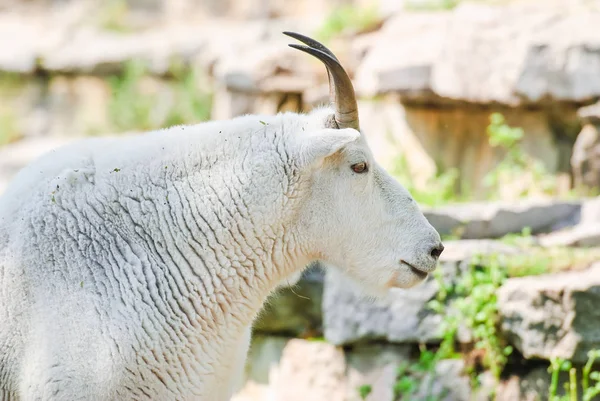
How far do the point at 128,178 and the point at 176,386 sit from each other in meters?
0.91

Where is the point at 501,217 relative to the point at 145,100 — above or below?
above

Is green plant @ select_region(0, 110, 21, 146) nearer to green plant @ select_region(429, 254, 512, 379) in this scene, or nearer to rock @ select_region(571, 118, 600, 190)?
rock @ select_region(571, 118, 600, 190)

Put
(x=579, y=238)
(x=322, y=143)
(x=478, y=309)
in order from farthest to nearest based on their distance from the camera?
1. (x=579, y=238)
2. (x=478, y=309)
3. (x=322, y=143)

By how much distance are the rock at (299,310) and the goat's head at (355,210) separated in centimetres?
258

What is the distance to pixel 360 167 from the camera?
3613mm

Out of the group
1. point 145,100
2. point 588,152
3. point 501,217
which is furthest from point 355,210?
point 145,100

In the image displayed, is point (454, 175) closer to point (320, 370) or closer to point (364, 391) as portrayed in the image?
point (320, 370)

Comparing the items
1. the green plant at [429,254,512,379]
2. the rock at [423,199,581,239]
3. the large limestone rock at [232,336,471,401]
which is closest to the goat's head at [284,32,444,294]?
the green plant at [429,254,512,379]

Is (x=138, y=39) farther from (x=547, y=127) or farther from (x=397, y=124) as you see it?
(x=547, y=127)

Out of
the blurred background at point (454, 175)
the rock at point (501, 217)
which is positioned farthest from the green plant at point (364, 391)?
the rock at point (501, 217)

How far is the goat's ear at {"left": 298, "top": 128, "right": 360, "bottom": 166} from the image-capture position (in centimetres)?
345

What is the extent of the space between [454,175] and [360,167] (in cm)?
450

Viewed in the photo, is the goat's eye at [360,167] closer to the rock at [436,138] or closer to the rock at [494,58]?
the rock at [494,58]

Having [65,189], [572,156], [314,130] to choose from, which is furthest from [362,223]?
[572,156]
